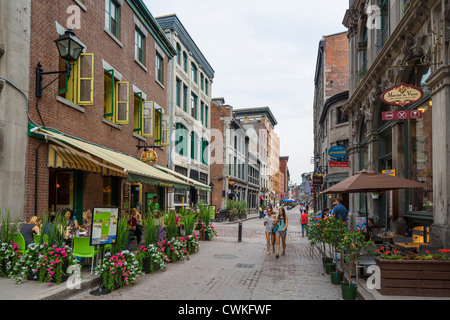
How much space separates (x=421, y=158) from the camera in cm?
1074

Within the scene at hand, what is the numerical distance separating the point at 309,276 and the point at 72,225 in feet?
20.0

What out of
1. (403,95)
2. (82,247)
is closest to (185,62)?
(403,95)

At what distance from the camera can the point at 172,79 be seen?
23297 millimetres

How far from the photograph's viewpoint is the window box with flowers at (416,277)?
616 cm

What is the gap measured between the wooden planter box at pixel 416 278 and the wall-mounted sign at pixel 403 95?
14.5ft

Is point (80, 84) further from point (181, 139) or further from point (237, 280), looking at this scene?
point (181, 139)

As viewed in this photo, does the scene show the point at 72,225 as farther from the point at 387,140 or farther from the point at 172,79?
the point at 172,79

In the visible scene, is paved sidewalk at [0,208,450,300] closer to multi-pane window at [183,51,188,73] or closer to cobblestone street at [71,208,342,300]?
cobblestone street at [71,208,342,300]

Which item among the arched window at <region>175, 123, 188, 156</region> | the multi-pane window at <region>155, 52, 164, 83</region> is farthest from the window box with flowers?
the arched window at <region>175, 123, 188, 156</region>

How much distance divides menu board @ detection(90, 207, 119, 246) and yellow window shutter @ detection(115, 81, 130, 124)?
6.87 m

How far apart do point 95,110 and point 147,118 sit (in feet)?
13.7

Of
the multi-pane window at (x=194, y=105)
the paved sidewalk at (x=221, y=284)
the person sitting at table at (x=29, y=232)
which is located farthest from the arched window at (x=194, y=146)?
the person sitting at table at (x=29, y=232)

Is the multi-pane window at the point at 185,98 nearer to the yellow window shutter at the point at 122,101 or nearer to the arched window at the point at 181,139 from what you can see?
the arched window at the point at 181,139
